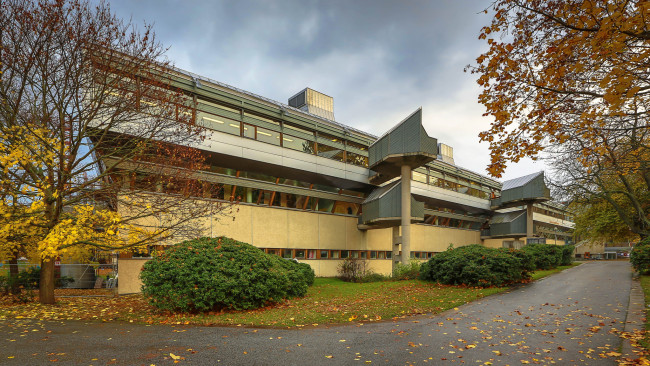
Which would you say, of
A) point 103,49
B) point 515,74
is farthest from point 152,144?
point 515,74

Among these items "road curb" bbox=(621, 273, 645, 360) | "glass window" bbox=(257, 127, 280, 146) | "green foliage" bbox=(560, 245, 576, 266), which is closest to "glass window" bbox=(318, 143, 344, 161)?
"glass window" bbox=(257, 127, 280, 146)

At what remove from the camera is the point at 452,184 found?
37.7 m

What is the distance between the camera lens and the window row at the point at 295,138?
20.3 meters

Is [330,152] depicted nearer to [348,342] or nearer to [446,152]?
[348,342]

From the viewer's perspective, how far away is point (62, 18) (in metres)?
10.2

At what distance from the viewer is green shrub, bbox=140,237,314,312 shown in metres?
9.71

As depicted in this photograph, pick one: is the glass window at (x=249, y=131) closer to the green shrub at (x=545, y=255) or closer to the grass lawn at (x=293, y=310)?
the grass lawn at (x=293, y=310)

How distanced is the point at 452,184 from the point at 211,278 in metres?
32.4

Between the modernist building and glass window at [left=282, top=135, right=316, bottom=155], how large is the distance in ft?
0.24

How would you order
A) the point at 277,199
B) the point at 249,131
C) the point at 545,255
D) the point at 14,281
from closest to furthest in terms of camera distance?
1. the point at 14,281
2. the point at 249,131
3. the point at 277,199
4. the point at 545,255

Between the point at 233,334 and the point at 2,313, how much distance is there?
7.32 metres

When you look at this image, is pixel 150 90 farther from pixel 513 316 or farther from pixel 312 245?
pixel 312 245

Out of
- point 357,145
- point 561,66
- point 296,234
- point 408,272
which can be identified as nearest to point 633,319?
point 561,66

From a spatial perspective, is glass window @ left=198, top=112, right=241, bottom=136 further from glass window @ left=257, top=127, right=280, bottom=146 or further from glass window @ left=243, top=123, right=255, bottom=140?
glass window @ left=257, top=127, right=280, bottom=146
